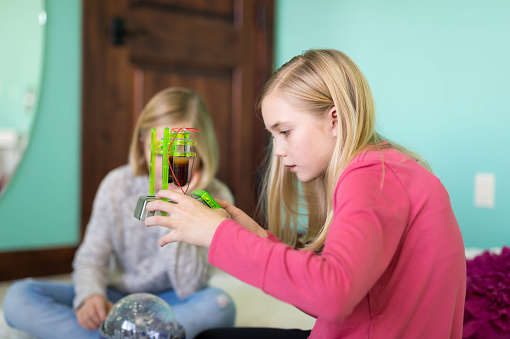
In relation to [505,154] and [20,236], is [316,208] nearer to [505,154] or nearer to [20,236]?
[505,154]

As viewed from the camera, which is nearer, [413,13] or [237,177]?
[413,13]

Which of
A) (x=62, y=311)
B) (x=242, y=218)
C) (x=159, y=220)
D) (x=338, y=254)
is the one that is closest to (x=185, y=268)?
(x=62, y=311)

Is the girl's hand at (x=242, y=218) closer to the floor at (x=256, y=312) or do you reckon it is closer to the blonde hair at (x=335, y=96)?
the blonde hair at (x=335, y=96)

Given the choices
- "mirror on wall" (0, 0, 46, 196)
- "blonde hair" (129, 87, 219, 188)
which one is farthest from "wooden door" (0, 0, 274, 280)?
"blonde hair" (129, 87, 219, 188)

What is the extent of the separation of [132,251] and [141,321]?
50cm

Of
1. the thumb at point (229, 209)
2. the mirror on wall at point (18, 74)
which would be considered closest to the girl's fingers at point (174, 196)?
the thumb at point (229, 209)

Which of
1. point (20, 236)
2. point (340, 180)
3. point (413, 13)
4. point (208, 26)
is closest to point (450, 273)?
point (340, 180)

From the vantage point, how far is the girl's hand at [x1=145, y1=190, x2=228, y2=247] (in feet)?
2.18

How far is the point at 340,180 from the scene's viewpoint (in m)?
0.69

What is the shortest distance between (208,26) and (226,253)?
197 cm

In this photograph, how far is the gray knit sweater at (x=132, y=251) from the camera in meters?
1.36

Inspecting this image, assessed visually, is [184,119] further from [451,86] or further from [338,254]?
[451,86]

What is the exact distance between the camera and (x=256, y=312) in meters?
1.60

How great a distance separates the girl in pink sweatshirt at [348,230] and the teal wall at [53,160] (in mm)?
1424
